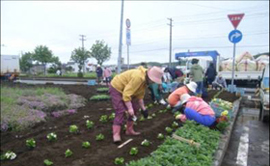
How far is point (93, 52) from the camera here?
21.2m

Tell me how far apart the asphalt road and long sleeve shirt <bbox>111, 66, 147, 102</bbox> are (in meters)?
2.11

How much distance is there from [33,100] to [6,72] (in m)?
19.9

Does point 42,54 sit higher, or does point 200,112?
point 42,54

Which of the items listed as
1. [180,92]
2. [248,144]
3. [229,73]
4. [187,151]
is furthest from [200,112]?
[229,73]

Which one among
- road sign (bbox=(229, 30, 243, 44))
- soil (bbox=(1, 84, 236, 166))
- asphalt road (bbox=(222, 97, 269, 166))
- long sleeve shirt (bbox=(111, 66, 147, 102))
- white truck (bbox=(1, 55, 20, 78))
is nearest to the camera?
soil (bbox=(1, 84, 236, 166))

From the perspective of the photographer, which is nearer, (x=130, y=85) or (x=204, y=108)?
(x=130, y=85)

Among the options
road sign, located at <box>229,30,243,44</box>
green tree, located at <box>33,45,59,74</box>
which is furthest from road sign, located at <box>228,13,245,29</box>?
green tree, located at <box>33,45,59,74</box>

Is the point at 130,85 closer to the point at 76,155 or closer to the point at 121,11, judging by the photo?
the point at 76,155

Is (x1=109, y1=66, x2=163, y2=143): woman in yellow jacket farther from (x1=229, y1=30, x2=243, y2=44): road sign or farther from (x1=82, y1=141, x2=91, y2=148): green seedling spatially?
(x1=229, y1=30, x2=243, y2=44): road sign

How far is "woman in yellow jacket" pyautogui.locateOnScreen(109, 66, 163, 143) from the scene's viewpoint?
11.5ft

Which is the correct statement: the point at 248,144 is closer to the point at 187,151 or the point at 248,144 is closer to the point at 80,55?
the point at 187,151

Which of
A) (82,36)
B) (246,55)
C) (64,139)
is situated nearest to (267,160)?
(64,139)

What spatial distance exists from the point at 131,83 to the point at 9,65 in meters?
25.2

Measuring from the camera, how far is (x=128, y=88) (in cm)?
351
